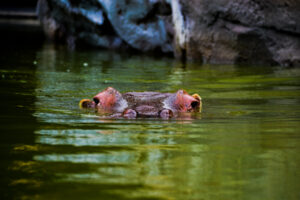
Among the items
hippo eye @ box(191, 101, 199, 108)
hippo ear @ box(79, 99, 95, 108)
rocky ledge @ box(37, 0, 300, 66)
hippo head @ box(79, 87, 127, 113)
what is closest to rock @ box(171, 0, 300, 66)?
rocky ledge @ box(37, 0, 300, 66)

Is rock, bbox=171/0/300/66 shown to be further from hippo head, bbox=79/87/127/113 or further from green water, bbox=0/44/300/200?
hippo head, bbox=79/87/127/113

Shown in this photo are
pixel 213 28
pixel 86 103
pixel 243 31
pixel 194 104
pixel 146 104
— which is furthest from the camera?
pixel 213 28

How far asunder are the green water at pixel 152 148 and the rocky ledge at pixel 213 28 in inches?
135

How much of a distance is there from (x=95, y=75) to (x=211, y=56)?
3236mm

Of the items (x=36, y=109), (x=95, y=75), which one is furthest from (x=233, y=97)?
(x=95, y=75)

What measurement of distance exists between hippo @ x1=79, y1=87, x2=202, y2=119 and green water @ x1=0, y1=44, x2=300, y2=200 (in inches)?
4.7

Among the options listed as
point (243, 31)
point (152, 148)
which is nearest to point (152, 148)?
point (152, 148)

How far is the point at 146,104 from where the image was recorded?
4.87m

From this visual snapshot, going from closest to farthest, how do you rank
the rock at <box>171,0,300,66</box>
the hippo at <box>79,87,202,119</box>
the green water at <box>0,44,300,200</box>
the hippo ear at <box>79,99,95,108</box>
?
the green water at <box>0,44,300,200</box> → the hippo at <box>79,87,202,119</box> → the hippo ear at <box>79,99,95,108</box> → the rock at <box>171,0,300,66</box>

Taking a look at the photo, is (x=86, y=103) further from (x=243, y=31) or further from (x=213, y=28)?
(x=213, y=28)

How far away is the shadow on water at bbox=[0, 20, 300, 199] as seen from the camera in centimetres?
272

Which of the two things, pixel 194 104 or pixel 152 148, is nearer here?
pixel 152 148

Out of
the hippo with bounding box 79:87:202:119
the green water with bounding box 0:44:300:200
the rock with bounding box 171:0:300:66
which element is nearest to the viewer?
the green water with bounding box 0:44:300:200

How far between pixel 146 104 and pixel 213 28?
268 inches
